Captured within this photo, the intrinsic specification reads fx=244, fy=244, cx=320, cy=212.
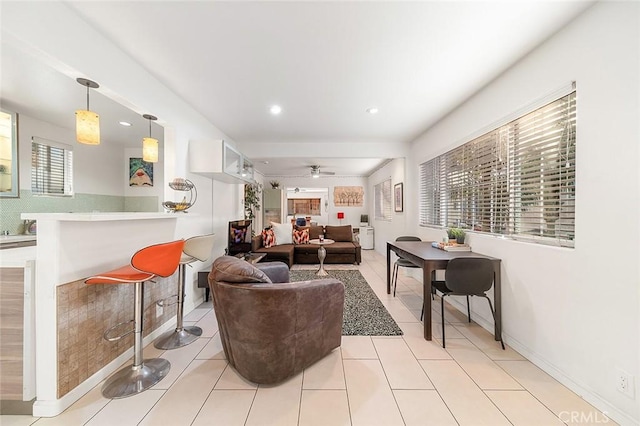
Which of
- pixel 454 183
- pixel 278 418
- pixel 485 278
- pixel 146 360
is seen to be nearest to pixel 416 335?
pixel 485 278

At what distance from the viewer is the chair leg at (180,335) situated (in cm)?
223

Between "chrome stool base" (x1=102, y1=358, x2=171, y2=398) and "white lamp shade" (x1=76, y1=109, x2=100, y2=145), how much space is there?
176 centimetres

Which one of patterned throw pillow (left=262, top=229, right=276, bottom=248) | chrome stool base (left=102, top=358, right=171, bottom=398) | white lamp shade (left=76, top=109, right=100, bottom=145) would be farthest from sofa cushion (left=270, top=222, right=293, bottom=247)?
white lamp shade (left=76, top=109, right=100, bottom=145)

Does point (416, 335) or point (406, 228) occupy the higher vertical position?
point (406, 228)

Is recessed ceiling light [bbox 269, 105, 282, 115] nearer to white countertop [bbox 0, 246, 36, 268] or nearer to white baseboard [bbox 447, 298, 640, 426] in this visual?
white countertop [bbox 0, 246, 36, 268]

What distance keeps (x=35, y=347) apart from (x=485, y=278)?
3.32 metres

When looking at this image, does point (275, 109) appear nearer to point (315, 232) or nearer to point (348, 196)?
point (315, 232)

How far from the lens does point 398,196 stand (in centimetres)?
525

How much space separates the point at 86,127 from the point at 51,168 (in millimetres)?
2482

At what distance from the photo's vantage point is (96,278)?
5.09ft

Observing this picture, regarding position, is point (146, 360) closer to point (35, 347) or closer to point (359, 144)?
point (35, 347)

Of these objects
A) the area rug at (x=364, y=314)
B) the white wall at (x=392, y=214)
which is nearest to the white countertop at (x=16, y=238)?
the area rug at (x=364, y=314)

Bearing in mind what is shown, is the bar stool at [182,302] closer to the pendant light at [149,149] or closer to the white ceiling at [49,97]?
the pendant light at [149,149]

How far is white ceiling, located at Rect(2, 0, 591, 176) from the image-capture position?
1.59m
